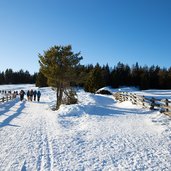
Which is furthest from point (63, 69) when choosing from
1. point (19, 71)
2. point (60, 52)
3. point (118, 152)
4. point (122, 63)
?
point (19, 71)

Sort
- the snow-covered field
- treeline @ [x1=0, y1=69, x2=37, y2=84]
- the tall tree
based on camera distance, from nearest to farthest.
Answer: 1. the snow-covered field
2. the tall tree
3. treeline @ [x1=0, y1=69, x2=37, y2=84]

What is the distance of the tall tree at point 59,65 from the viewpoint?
91.8 ft

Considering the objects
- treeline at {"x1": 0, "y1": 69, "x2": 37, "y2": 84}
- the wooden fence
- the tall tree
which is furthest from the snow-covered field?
treeline at {"x1": 0, "y1": 69, "x2": 37, "y2": 84}

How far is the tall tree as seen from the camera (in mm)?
27984

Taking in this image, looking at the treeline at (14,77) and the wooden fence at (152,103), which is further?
the treeline at (14,77)

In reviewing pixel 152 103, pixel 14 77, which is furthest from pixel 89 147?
pixel 14 77

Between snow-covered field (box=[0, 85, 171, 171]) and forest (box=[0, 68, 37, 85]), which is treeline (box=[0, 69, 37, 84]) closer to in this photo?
forest (box=[0, 68, 37, 85])

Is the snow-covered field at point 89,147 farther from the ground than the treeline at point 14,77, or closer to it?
A: closer to it

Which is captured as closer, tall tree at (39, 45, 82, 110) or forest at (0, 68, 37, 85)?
tall tree at (39, 45, 82, 110)

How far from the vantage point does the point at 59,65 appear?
28188mm

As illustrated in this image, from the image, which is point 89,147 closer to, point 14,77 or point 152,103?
point 152,103

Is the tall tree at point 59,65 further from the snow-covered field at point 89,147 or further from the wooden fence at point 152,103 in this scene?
the snow-covered field at point 89,147

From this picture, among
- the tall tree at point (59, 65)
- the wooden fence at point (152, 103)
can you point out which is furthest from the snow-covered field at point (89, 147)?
the tall tree at point (59, 65)

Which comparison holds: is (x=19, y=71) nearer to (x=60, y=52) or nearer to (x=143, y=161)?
(x=60, y=52)
